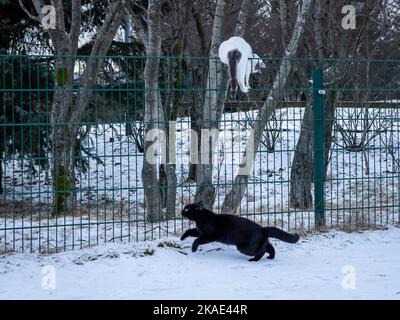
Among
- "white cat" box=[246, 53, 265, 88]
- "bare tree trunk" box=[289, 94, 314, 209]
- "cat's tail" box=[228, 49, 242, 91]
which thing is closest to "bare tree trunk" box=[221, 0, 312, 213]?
"white cat" box=[246, 53, 265, 88]

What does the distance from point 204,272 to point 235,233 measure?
2.03 feet

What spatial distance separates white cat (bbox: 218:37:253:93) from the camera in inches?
323

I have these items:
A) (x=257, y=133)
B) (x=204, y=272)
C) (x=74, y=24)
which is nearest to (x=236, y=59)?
(x=257, y=133)

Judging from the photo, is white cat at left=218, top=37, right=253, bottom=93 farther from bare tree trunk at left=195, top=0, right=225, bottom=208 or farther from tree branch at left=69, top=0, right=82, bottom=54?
tree branch at left=69, top=0, right=82, bottom=54

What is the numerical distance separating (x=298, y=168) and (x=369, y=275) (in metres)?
3.96

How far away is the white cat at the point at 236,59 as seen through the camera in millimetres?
8211

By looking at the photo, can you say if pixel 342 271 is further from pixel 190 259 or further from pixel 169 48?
pixel 169 48

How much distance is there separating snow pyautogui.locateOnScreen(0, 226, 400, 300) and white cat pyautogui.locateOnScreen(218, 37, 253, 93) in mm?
2012

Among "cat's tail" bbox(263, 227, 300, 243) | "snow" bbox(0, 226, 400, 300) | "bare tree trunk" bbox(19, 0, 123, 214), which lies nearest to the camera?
"snow" bbox(0, 226, 400, 300)

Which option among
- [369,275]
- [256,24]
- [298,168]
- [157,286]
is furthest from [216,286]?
[256,24]

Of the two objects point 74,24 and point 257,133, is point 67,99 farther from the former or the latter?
point 257,133

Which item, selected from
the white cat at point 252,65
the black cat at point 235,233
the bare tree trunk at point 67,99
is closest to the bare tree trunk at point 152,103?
the bare tree trunk at point 67,99

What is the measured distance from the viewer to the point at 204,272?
6.76m

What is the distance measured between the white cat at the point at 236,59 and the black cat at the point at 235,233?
173 centimetres
